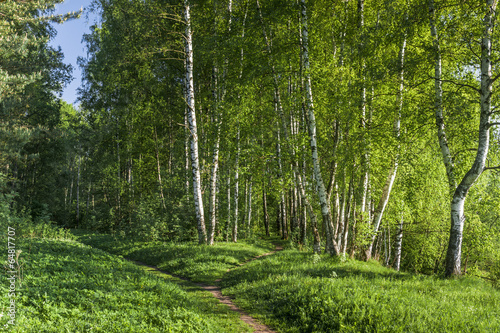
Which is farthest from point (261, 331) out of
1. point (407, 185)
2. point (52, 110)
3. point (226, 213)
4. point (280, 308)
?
point (52, 110)

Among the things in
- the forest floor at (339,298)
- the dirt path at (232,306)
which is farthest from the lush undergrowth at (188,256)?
the dirt path at (232,306)

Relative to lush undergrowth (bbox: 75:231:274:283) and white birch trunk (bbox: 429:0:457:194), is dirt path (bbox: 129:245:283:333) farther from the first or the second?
white birch trunk (bbox: 429:0:457:194)

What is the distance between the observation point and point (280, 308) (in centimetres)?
775

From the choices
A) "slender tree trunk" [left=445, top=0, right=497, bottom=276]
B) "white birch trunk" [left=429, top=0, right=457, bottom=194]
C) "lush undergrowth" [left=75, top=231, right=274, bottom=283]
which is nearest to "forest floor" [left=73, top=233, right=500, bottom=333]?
"lush undergrowth" [left=75, top=231, right=274, bottom=283]

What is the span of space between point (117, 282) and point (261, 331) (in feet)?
13.0

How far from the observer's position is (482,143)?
8336 millimetres

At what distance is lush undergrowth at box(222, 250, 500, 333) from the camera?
19.8 ft

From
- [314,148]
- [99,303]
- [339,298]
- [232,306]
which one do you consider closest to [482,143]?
[314,148]

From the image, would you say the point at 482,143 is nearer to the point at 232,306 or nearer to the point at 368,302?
the point at 368,302

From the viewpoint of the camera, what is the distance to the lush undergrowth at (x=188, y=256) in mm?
12227

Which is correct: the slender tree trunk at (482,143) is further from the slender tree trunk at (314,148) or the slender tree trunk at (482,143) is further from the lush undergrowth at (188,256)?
the lush undergrowth at (188,256)

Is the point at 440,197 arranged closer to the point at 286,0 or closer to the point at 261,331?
the point at 286,0

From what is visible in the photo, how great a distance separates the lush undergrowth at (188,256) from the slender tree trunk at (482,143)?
8169 millimetres

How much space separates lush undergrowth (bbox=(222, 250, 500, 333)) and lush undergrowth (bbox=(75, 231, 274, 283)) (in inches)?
97.9
